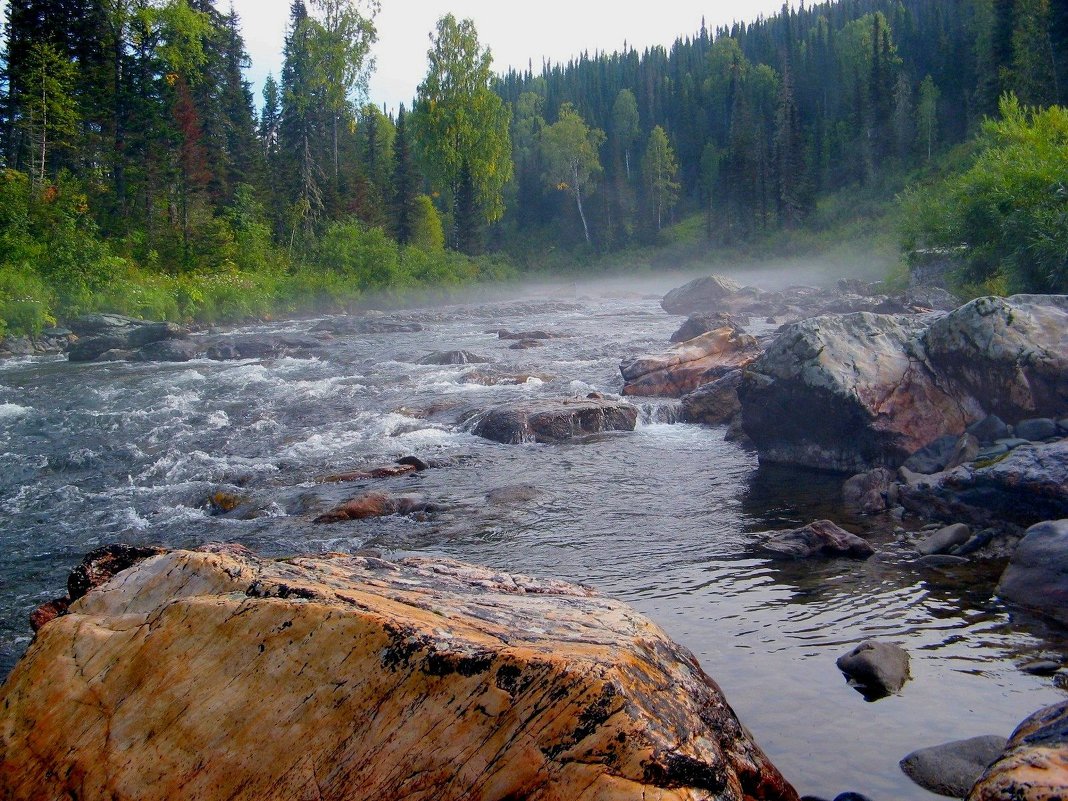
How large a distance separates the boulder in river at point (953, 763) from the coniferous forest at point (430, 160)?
16.6 m

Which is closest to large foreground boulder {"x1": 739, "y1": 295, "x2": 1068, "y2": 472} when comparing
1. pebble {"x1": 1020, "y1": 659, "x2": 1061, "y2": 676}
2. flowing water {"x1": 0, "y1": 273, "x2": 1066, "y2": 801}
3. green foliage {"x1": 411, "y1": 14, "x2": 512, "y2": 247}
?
flowing water {"x1": 0, "y1": 273, "x2": 1066, "y2": 801}

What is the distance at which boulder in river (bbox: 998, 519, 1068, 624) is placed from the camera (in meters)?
6.70

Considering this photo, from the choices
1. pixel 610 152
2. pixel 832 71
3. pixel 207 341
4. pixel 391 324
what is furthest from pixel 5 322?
pixel 832 71

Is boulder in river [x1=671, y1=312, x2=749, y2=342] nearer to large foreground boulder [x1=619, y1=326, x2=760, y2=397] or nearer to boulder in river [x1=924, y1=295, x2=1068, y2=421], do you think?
large foreground boulder [x1=619, y1=326, x2=760, y2=397]

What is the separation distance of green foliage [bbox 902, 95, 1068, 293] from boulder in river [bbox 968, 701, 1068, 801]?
17.6m

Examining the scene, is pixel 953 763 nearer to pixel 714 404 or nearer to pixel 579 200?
pixel 714 404

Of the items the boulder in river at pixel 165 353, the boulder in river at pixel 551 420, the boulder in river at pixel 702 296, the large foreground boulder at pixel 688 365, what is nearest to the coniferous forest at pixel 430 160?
the boulder in river at pixel 165 353

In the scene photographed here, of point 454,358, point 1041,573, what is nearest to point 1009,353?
point 1041,573

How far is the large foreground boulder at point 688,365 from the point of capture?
Answer: 58.5 ft

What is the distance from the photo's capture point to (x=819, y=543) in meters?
8.60

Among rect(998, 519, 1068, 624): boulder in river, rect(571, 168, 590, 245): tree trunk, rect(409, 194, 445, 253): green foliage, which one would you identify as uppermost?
rect(571, 168, 590, 245): tree trunk

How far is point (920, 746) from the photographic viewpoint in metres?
4.89

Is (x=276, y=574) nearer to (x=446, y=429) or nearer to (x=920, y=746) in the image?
(x=920, y=746)

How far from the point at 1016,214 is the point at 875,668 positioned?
58.5ft
